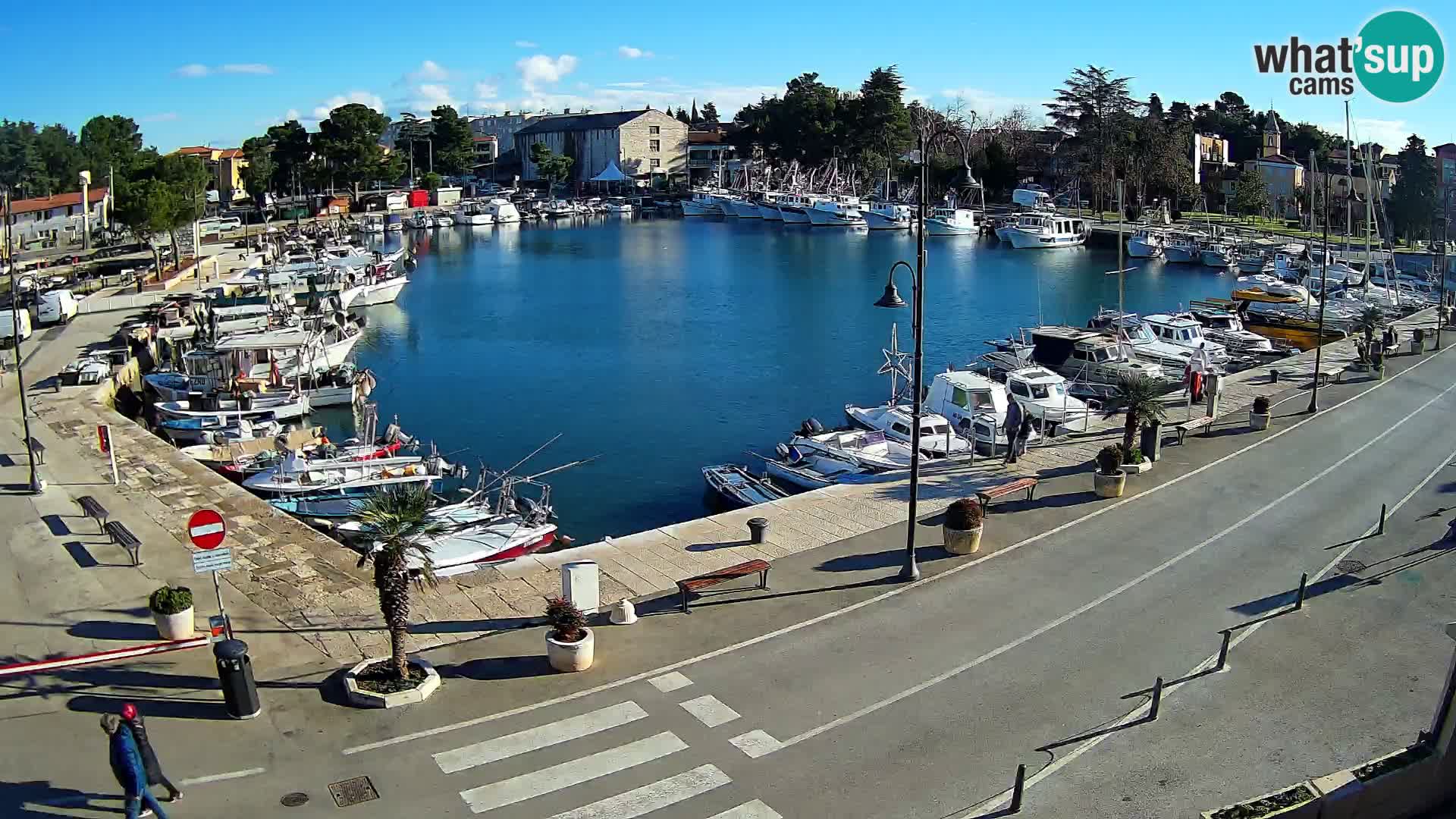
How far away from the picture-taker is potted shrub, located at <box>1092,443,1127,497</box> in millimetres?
23125

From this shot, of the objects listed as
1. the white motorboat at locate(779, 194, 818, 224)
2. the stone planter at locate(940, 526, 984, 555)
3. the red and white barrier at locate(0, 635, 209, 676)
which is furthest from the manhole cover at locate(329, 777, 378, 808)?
the white motorboat at locate(779, 194, 818, 224)

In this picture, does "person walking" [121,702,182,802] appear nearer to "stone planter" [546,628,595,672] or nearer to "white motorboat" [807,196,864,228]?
"stone planter" [546,628,595,672]

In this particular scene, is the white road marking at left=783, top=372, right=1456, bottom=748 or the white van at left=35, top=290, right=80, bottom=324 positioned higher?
the white van at left=35, top=290, right=80, bottom=324

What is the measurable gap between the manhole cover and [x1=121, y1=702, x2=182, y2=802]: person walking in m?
1.63

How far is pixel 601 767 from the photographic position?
1272 cm

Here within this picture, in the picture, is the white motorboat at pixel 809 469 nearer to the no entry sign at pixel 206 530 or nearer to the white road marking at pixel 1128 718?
the white road marking at pixel 1128 718

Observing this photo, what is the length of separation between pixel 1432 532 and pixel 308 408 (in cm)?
3537

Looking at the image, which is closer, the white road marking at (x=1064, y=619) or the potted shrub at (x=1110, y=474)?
the white road marking at (x=1064, y=619)

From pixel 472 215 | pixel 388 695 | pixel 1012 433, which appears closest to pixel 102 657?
pixel 388 695

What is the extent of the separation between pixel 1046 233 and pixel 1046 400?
3092 inches

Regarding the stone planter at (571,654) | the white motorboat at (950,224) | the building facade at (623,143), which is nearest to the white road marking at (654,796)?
the stone planter at (571,654)

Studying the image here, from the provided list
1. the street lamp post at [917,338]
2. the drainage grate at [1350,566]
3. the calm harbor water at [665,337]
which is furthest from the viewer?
the calm harbor water at [665,337]

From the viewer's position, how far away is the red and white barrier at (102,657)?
14836mm

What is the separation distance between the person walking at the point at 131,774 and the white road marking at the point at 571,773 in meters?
3.10
